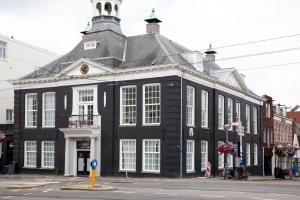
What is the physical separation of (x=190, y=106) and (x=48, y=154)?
12311 millimetres

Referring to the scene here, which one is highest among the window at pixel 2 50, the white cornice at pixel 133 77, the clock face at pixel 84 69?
the window at pixel 2 50

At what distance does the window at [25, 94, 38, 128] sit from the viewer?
141 feet

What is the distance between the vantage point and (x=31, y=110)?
4316 cm

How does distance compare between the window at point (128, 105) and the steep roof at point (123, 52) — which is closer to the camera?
the window at point (128, 105)

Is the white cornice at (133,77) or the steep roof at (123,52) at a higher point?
the steep roof at (123,52)

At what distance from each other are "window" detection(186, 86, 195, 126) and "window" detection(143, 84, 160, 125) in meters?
2.36

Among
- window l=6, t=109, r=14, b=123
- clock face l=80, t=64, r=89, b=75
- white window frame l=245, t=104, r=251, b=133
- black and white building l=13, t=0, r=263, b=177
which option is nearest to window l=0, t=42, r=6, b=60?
window l=6, t=109, r=14, b=123

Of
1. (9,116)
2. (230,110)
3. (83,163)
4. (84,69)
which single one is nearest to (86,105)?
(84,69)

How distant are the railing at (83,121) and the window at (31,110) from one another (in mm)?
4689

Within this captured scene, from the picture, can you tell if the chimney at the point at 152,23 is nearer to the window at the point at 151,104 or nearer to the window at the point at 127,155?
the window at the point at 151,104

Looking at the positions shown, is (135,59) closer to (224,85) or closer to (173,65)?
(173,65)

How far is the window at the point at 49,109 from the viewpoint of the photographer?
42.0 m

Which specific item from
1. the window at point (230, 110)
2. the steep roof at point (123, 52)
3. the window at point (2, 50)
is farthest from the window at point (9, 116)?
the window at point (230, 110)

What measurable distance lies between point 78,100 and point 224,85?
12.3 m
